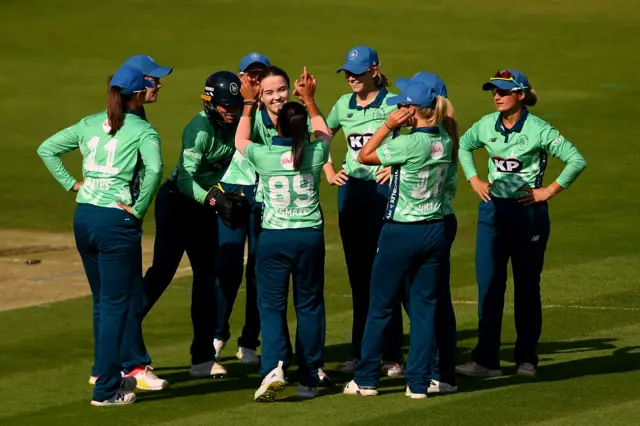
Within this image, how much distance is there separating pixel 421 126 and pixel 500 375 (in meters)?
2.13

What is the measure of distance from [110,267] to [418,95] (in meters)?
2.36

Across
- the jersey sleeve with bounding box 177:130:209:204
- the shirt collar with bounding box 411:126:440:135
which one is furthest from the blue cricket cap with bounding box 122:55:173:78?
the shirt collar with bounding box 411:126:440:135

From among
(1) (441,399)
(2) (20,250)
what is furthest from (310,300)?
(2) (20,250)

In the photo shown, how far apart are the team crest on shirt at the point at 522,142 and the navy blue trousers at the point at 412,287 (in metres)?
1.07

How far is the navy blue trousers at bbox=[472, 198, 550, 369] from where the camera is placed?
1103 centimetres

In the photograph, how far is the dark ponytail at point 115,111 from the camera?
33.1 feet

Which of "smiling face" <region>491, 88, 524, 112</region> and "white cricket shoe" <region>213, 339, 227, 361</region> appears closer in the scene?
"smiling face" <region>491, 88, 524, 112</region>

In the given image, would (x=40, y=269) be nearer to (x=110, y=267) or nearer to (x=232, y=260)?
(x=232, y=260)

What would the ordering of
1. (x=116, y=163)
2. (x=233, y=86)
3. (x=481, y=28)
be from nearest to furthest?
(x=116, y=163) < (x=233, y=86) < (x=481, y=28)

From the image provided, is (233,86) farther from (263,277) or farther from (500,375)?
(500,375)

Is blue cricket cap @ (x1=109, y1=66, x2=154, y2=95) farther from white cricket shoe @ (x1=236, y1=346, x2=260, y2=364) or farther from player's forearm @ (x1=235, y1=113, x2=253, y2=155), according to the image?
white cricket shoe @ (x1=236, y1=346, x2=260, y2=364)

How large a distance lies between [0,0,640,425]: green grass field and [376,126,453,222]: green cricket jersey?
131 cm

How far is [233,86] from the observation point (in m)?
10.9

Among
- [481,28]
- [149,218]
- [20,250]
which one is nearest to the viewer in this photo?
[20,250]
